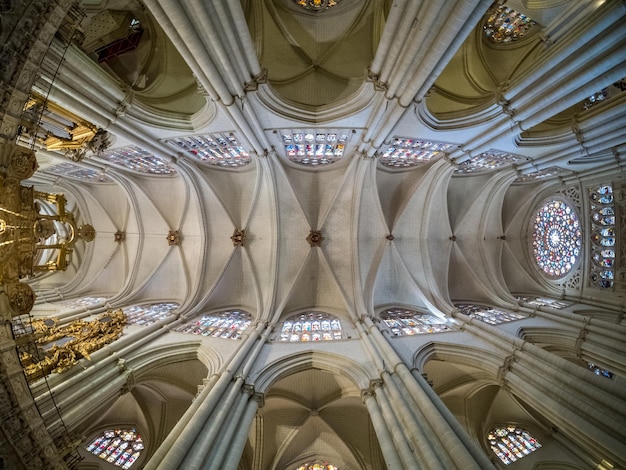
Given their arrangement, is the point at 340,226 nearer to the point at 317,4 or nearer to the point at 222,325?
the point at 222,325

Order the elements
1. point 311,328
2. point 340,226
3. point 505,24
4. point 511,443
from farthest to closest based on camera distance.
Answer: point 340,226 → point 311,328 → point 505,24 → point 511,443

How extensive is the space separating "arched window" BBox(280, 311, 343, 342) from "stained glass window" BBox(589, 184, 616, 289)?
10.2 m

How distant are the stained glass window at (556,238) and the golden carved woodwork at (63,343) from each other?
17573mm

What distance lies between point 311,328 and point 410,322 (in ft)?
13.0

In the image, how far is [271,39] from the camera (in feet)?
38.0

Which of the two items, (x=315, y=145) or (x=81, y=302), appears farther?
(x=81, y=302)

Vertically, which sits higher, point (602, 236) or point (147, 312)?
point (602, 236)

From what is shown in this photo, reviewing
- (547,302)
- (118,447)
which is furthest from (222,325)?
(547,302)

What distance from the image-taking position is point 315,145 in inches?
504

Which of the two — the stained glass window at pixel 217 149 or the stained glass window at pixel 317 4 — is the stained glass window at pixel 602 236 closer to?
the stained glass window at pixel 317 4

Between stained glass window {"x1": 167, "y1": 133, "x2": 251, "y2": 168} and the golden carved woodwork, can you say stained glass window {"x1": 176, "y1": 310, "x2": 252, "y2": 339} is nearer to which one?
the golden carved woodwork

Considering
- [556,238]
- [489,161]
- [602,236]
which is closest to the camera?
[602,236]

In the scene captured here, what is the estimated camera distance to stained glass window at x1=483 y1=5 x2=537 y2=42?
36.1 ft

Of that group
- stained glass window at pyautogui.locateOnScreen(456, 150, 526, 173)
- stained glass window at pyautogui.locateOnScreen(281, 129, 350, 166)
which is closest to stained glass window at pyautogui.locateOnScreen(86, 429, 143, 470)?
stained glass window at pyautogui.locateOnScreen(281, 129, 350, 166)
